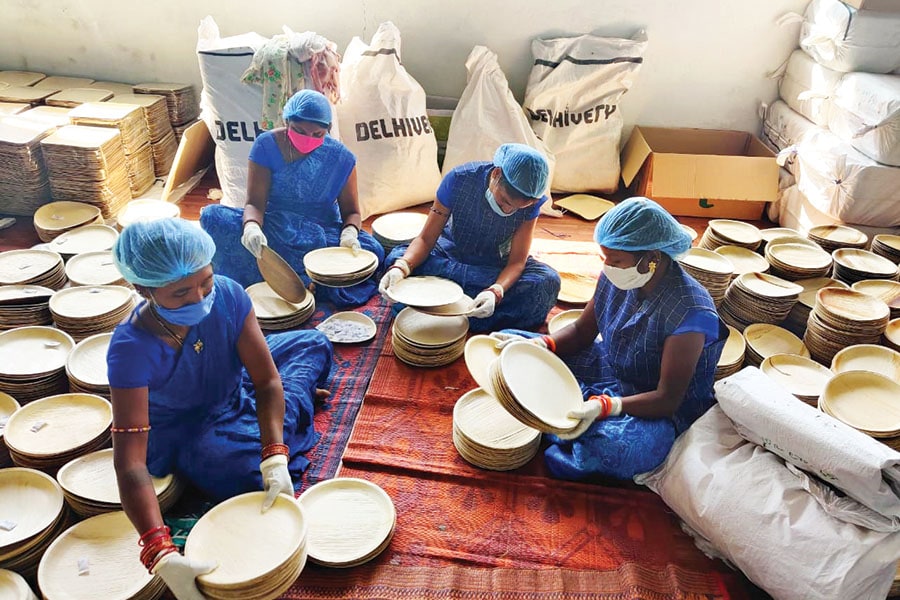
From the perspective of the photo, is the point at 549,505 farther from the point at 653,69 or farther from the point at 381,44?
the point at 653,69

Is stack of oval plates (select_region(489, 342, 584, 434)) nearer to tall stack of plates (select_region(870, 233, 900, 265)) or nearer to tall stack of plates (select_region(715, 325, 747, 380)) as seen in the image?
tall stack of plates (select_region(715, 325, 747, 380))

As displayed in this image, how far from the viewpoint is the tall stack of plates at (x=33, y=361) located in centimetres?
252

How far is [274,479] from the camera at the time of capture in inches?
75.9

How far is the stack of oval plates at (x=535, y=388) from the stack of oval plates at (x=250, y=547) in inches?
29.6

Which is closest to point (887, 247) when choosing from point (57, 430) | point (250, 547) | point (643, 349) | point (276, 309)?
point (643, 349)

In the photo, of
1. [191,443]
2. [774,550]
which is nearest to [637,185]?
[774,550]

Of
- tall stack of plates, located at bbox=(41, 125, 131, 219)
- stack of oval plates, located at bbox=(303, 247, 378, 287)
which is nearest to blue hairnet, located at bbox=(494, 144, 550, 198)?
stack of oval plates, located at bbox=(303, 247, 378, 287)

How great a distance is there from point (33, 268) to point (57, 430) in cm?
120

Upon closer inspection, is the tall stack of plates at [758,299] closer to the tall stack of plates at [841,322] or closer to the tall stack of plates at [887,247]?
the tall stack of plates at [841,322]

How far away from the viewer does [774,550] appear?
1.93 meters

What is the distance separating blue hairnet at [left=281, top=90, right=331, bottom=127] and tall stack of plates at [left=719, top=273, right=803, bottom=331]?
86.8 inches

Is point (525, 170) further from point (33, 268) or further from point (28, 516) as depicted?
point (33, 268)

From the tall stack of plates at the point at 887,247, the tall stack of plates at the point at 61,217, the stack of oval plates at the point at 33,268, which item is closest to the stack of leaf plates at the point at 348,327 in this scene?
the stack of oval plates at the point at 33,268

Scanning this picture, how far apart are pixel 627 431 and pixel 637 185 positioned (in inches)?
122
